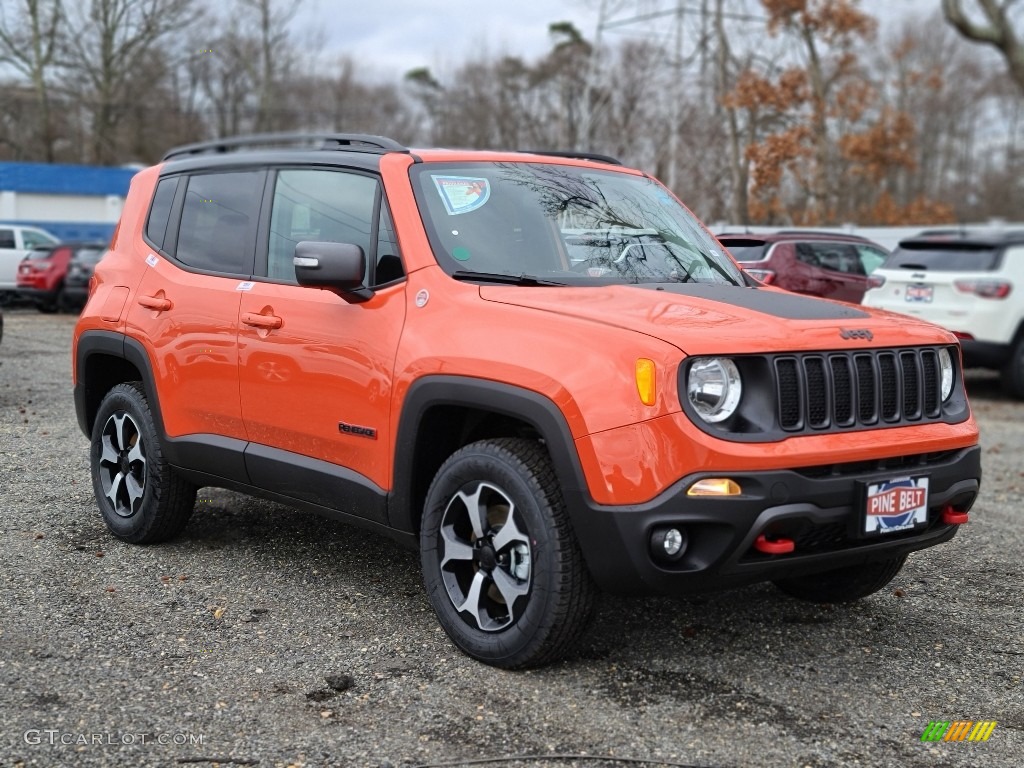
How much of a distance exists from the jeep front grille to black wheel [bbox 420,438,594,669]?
2.73ft

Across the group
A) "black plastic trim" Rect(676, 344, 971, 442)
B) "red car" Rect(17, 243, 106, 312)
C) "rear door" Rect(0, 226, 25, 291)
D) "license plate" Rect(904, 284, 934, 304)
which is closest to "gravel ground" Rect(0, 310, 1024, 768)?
"black plastic trim" Rect(676, 344, 971, 442)

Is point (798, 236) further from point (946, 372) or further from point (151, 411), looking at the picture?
point (151, 411)

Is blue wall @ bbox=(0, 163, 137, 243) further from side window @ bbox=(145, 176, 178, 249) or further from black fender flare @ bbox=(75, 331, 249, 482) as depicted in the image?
side window @ bbox=(145, 176, 178, 249)

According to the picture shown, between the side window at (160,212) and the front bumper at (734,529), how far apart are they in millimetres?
2939

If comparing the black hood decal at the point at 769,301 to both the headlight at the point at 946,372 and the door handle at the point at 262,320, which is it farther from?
the door handle at the point at 262,320

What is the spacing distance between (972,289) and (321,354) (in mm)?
9788

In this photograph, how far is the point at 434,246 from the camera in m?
4.34

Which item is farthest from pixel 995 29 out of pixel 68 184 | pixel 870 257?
pixel 68 184

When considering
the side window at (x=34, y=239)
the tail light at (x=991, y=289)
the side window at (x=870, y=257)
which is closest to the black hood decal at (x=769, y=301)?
the tail light at (x=991, y=289)

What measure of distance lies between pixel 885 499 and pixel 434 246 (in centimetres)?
188

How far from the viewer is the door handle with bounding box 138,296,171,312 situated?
5.29 meters

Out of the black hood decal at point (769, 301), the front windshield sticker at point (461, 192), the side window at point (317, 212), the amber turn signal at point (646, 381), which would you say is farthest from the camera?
the side window at point (317, 212)

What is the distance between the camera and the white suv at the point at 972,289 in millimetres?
12352

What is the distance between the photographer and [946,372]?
4340 mm
